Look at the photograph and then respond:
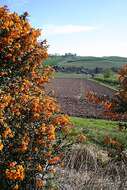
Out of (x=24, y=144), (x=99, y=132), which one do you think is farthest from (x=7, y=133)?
(x=99, y=132)

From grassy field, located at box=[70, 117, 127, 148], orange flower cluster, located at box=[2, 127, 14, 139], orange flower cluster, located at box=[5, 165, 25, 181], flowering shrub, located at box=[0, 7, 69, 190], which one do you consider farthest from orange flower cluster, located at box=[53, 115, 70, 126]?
grassy field, located at box=[70, 117, 127, 148]

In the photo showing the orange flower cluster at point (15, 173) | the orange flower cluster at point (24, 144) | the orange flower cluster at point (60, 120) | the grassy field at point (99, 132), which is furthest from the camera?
the grassy field at point (99, 132)

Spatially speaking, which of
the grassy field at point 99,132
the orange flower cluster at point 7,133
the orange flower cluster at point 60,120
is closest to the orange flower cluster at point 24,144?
the orange flower cluster at point 7,133

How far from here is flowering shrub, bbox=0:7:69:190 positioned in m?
7.37

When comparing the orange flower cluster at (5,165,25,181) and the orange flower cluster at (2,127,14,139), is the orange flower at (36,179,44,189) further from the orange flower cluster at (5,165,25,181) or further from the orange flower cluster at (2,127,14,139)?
the orange flower cluster at (2,127,14,139)

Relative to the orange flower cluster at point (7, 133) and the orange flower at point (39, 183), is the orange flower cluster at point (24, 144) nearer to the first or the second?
the orange flower cluster at point (7, 133)

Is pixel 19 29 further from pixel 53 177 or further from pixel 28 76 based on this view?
pixel 53 177

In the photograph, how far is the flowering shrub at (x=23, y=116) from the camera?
7.37 metres

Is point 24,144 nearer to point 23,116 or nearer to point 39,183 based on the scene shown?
point 23,116

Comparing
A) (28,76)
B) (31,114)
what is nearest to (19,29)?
(28,76)

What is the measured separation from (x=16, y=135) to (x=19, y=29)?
218 centimetres

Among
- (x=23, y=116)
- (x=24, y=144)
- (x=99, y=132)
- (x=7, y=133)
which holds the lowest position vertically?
(x=99, y=132)

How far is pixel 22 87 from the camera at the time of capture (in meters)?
8.02

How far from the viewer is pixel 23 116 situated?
764 centimetres
